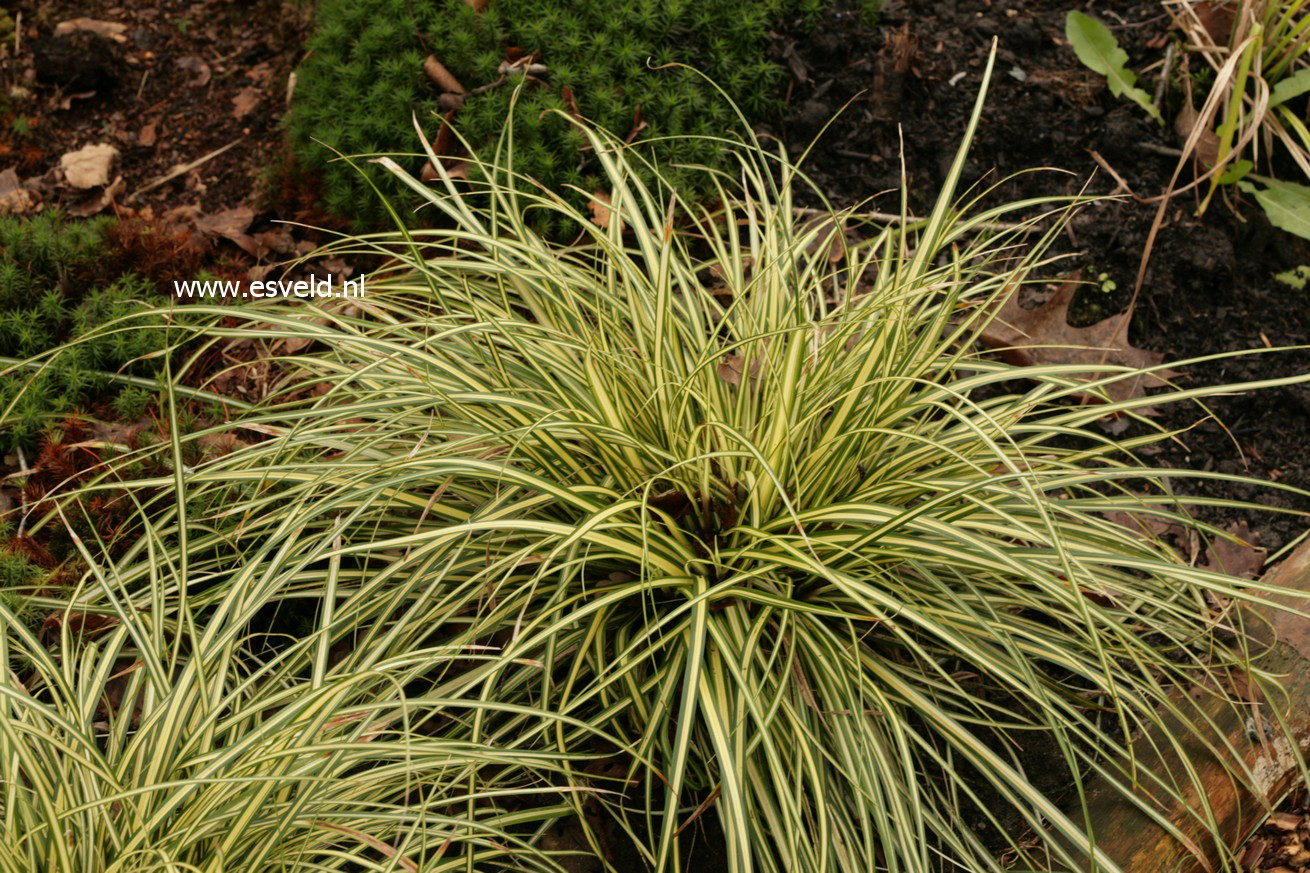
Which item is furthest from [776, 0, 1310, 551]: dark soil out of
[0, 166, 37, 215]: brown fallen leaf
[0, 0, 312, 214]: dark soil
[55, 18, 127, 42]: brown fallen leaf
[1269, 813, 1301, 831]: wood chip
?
[55, 18, 127, 42]: brown fallen leaf

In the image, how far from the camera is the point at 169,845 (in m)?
1.62

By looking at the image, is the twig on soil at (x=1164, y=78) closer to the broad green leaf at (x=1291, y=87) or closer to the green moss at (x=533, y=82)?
the broad green leaf at (x=1291, y=87)

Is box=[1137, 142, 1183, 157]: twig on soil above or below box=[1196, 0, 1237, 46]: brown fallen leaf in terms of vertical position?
below

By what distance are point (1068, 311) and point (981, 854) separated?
1.67 m

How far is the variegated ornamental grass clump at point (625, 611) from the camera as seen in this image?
5.65 ft

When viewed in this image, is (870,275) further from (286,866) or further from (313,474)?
(286,866)

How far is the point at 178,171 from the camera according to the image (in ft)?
11.7

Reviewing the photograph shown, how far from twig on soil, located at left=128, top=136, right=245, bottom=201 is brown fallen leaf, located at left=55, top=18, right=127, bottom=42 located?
71 cm

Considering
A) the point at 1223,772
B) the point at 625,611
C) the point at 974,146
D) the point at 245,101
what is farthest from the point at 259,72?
the point at 1223,772

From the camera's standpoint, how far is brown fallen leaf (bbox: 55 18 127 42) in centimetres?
387

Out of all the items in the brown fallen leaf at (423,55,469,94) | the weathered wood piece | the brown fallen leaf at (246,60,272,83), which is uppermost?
the brown fallen leaf at (423,55,469,94)

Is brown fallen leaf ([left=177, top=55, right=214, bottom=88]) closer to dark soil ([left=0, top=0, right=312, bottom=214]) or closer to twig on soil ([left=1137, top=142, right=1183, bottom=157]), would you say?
dark soil ([left=0, top=0, right=312, bottom=214])

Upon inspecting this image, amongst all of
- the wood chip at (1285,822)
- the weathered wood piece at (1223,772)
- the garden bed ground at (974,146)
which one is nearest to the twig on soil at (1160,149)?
the garden bed ground at (974,146)

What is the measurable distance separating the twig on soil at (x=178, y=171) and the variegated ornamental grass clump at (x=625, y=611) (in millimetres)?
1346
